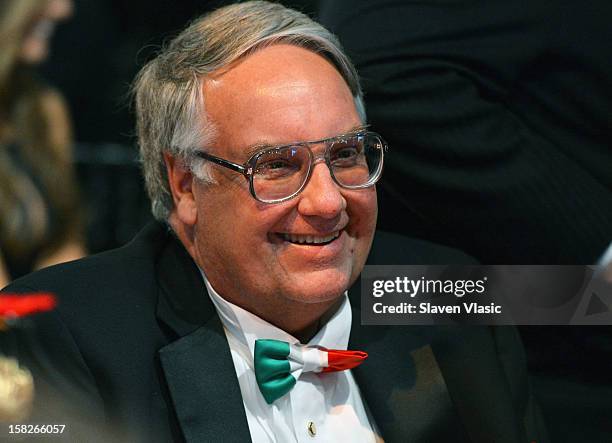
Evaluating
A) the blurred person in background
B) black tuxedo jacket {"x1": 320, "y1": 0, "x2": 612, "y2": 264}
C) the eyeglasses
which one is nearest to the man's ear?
the eyeglasses

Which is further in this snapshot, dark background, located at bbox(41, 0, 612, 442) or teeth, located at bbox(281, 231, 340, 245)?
dark background, located at bbox(41, 0, 612, 442)

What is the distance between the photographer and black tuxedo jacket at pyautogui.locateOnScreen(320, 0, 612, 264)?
1.98m

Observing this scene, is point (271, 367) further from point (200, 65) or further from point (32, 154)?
point (32, 154)

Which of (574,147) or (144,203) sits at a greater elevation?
(574,147)

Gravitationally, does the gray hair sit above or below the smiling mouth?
above

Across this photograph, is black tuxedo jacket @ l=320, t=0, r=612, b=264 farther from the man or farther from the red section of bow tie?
the red section of bow tie

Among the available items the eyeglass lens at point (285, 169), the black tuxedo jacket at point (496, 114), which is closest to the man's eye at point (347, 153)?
the eyeglass lens at point (285, 169)

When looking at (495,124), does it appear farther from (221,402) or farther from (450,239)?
(221,402)

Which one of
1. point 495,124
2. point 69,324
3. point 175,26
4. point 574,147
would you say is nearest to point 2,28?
point 175,26

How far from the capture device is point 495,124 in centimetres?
202

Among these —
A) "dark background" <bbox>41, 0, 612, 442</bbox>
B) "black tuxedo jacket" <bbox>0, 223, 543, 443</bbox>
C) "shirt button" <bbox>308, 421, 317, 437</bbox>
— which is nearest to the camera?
"black tuxedo jacket" <bbox>0, 223, 543, 443</bbox>

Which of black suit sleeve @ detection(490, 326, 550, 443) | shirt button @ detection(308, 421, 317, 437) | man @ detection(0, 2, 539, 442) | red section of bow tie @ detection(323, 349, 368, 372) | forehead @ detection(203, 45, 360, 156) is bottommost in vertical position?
black suit sleeve @ detection(490, 326, 550, 443)

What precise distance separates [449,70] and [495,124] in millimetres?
153

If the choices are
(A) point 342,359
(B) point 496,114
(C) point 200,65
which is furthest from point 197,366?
(B) point 496,114
